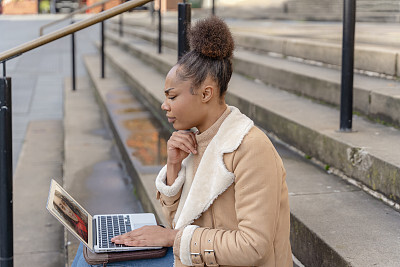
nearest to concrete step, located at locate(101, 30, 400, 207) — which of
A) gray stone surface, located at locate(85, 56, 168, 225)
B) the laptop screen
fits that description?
gray stone surface, located at locate(85, 56, 168, 225)

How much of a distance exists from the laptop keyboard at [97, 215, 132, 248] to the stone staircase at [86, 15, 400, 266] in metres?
0.70

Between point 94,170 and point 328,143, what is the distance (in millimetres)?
2043

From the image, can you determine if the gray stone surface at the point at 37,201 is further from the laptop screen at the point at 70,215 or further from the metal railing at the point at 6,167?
the laptop screen at the point at 70,215

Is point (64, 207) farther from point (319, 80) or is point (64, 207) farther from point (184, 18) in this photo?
point (319, 80)

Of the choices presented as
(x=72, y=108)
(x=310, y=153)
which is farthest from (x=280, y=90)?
(x=72, y=108)

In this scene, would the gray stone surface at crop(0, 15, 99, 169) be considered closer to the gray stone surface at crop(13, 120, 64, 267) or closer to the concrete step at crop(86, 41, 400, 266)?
the gray stone surface at crop(13, 120, 64, 267)

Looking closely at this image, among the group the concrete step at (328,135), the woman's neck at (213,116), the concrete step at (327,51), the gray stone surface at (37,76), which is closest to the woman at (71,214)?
the woman's neck at (213,116)

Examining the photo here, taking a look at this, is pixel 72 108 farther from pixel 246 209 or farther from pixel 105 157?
pixel 246 209

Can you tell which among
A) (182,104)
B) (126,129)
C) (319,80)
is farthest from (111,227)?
(126,129)

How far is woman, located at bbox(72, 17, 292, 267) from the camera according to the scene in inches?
61.2

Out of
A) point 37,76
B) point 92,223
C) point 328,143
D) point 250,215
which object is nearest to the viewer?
point 250,215

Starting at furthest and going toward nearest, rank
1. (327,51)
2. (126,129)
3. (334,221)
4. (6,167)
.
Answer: (126,129) < (327,51) < (6,167) < (334,221)

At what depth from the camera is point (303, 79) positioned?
421 cm

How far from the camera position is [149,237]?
1803mm
